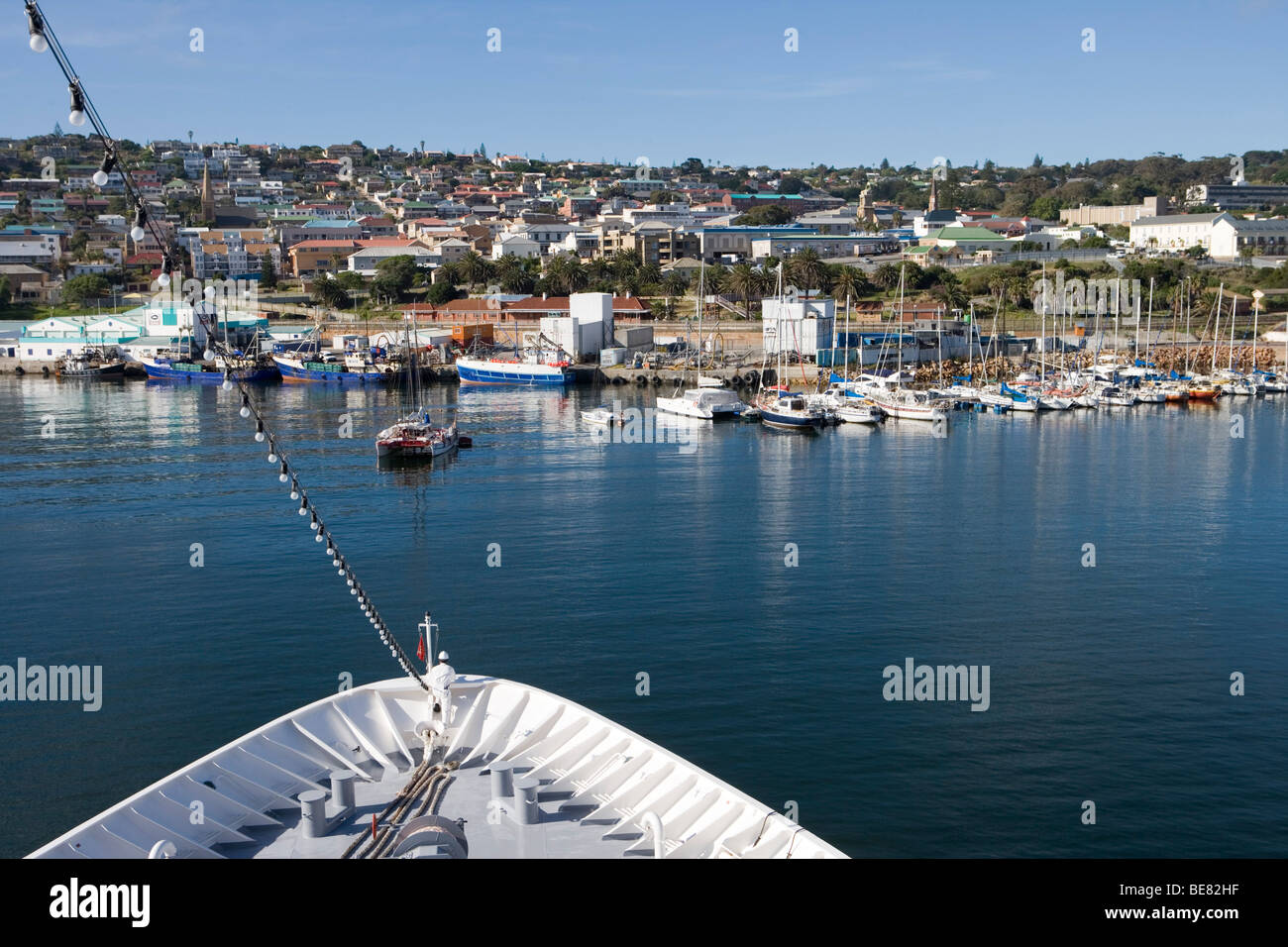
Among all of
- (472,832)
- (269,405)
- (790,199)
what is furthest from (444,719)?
(790,199)

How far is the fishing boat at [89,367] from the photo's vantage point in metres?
54.2

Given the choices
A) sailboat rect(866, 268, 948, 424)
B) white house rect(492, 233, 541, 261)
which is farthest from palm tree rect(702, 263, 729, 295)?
sailboat rect(866, 268, 948, 424)

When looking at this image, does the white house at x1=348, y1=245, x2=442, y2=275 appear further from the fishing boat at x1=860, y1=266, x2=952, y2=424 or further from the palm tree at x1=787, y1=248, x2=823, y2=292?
the fishing boat at x1=860, y1=266, x2=952, y2=424

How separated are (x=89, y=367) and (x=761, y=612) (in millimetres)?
46990

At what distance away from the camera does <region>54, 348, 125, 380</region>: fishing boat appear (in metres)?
54.2

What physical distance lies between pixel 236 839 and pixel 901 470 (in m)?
23.6

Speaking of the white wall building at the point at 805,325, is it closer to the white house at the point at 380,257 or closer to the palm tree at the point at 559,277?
the palm tree at the point at 559,277

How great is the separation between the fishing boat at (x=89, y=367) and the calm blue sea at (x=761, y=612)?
22812mm

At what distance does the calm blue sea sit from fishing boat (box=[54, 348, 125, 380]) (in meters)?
22.8

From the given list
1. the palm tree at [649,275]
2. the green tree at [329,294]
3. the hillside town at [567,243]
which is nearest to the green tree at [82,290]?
the hillside town at [567,243]

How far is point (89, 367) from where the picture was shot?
179 feet

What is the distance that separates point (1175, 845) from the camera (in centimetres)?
1053
